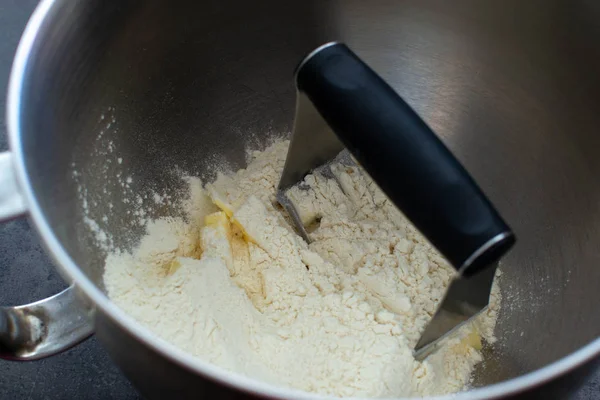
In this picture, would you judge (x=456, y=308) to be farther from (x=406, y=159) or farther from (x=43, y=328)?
(x=43, y=328)

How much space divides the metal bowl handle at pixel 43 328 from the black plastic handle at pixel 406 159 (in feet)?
1.04

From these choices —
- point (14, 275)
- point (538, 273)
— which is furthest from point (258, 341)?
point (14, 275)

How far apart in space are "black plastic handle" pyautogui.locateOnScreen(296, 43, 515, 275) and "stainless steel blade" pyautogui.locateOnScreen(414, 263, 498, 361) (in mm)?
86

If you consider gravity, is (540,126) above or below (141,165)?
below

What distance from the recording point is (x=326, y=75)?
23.4 inches

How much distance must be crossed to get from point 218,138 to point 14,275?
1.22 ft

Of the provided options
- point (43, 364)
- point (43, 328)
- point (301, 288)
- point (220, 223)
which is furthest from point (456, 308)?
point (43, 364)

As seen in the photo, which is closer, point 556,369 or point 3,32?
point 556,369

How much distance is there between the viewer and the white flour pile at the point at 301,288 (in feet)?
1.94

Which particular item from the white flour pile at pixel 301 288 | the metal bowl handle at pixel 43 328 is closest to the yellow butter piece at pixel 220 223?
the white flour pile at pixel 301 288

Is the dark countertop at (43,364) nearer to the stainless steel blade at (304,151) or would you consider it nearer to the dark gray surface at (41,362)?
the dark gray surface at (41,362)

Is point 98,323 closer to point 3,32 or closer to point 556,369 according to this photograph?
point 556,369

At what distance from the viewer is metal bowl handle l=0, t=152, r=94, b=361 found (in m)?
0.60

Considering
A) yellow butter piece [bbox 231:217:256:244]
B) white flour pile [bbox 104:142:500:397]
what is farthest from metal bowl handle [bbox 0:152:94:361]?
yellow butter piece [bbox 231:217:256:244]
